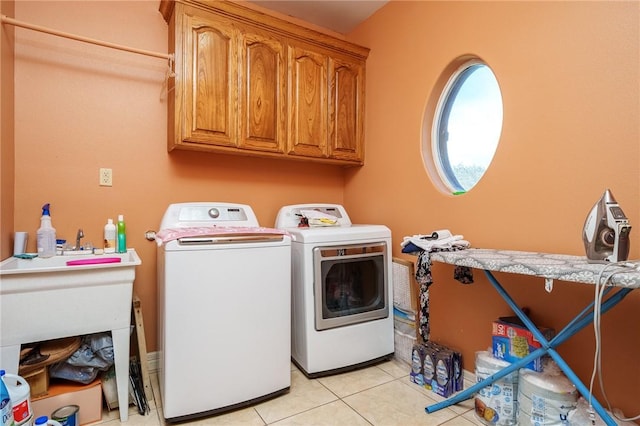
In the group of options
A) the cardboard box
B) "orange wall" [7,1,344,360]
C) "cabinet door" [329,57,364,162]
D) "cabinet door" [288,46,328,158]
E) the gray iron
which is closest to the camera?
the gray iron

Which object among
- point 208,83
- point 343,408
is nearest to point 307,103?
point 208,83

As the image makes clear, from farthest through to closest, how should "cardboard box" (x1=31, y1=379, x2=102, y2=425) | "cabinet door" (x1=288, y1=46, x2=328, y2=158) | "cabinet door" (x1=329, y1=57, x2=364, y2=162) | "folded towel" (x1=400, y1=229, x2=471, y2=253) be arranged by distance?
"cabinet door" (x1=329, y1=57, x2=364, y2=162), "cabinet door" (x1=288, y1=46, x2=328, y2=158), "folded towel" (x1=400, y1=229, x2=471, y2=253), "cardboard box" (x1=31, y1=379, x2=102, y2=425)

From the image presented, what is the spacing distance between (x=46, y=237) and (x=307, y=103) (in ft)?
5.88

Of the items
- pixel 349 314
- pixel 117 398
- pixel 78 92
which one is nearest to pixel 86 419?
pixel 117 398

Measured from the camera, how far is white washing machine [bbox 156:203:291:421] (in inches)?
61.2

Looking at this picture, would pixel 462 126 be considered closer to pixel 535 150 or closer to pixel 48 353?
pixel 535 150

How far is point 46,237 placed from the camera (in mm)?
1753

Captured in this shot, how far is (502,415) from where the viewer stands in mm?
1544

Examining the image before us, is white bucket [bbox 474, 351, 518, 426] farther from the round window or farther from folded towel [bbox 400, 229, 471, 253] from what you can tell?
the round window

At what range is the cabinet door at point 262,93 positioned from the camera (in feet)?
7.22

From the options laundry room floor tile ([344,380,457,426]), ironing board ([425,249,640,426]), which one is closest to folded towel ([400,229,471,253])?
ironing board ([425,249,640,426])

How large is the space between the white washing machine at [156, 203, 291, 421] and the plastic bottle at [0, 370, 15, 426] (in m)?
0.53

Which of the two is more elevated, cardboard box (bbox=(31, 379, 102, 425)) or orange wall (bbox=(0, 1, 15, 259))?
orange wall (bbox=(0, 1, 15, 259))

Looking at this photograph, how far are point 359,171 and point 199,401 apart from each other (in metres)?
2.00
